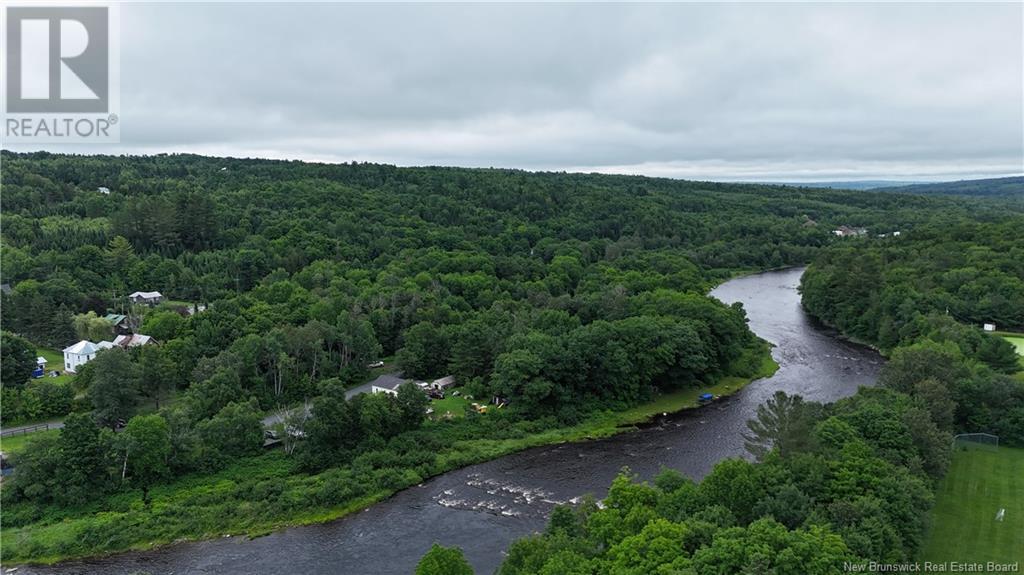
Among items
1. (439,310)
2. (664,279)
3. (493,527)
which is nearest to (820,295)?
(664,279)

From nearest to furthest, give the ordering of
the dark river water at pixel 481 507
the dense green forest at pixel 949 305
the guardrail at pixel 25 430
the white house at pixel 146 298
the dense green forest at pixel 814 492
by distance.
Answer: the dense green forest at pixel 814 492, the dark river water at pixel 481 507, the dense green forest at pixel 949 305, the guardrail at pixel 25 430, the white house at pixel 146 298

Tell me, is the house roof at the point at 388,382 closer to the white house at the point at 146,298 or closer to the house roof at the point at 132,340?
the house roof at the point at 132,340

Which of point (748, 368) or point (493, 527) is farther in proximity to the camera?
point (748, 368)

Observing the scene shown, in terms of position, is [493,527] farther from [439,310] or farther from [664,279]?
[664,279]

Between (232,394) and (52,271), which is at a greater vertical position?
(52,271)

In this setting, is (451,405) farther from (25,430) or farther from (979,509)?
(979,509)

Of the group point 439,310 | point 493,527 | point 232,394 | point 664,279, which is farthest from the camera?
point 664,279

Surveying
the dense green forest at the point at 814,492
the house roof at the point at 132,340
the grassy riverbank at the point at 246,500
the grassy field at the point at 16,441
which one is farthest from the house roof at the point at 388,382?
the dense green forest at the point at 814,492
